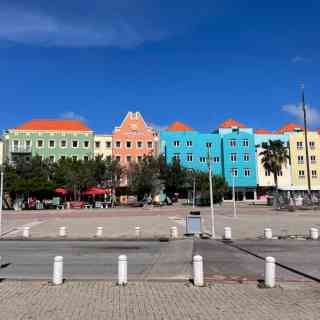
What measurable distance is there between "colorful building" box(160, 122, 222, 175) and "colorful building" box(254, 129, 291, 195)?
28.6 ft

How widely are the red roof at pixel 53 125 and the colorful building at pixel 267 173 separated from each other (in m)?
36.7

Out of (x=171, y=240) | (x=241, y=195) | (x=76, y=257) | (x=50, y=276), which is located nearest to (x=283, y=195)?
(x=241, y=195)

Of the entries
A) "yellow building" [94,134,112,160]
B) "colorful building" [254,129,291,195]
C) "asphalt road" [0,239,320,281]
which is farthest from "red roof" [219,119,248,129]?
"asphalt road" [0,239,320,281]

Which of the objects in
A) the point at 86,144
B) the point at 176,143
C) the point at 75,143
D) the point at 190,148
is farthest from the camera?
the point at 176,143

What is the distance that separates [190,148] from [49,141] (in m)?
28.7

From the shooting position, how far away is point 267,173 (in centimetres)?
8638

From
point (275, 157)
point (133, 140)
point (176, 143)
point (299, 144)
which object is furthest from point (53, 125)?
point (299, 144)

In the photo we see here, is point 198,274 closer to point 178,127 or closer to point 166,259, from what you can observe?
point 166,259

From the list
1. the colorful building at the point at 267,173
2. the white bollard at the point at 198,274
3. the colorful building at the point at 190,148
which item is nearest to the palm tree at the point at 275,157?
the colorful building at the point at 190,148

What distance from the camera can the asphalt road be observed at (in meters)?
11.0

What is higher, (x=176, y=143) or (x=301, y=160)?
(x=176, y=143)

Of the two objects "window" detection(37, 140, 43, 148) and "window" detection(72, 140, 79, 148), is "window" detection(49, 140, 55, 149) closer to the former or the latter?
"window" detection(37, 140, 43, 148)

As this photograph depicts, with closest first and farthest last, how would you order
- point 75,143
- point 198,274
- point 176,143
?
1. point 198,274
2. point 75,143
3. point 176,143

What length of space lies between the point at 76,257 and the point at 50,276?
362cm
